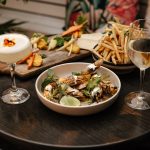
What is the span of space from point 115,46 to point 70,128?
0.42m

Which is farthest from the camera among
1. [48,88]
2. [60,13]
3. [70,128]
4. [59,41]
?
[60,13]

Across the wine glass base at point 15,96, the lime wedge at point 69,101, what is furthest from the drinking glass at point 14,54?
the lime wedge at point 69,101

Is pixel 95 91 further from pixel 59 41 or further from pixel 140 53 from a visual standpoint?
pixel 59 41

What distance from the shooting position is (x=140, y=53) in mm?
983

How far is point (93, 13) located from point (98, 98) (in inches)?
51.4

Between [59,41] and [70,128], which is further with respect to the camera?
[59,41]

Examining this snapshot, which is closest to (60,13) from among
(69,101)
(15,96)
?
(15,96)

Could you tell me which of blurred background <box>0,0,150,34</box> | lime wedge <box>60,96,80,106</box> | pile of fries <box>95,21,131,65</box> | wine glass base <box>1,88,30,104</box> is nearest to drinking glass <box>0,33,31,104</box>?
wine glass base <box>1,88,30,104</box>

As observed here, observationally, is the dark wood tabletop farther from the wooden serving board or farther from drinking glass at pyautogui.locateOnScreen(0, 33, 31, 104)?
the wooden serving board

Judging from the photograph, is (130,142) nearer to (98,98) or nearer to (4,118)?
(98,98)

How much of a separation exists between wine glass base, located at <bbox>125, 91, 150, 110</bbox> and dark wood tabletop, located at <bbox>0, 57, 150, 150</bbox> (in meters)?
0.02

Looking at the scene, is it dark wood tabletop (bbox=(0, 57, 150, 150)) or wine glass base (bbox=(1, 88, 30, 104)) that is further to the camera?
wine glass base (bbox=(1, 88, 30, 104))

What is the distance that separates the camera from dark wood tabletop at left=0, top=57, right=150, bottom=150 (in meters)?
0.93

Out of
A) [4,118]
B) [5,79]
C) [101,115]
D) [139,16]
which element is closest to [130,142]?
[101,115]
